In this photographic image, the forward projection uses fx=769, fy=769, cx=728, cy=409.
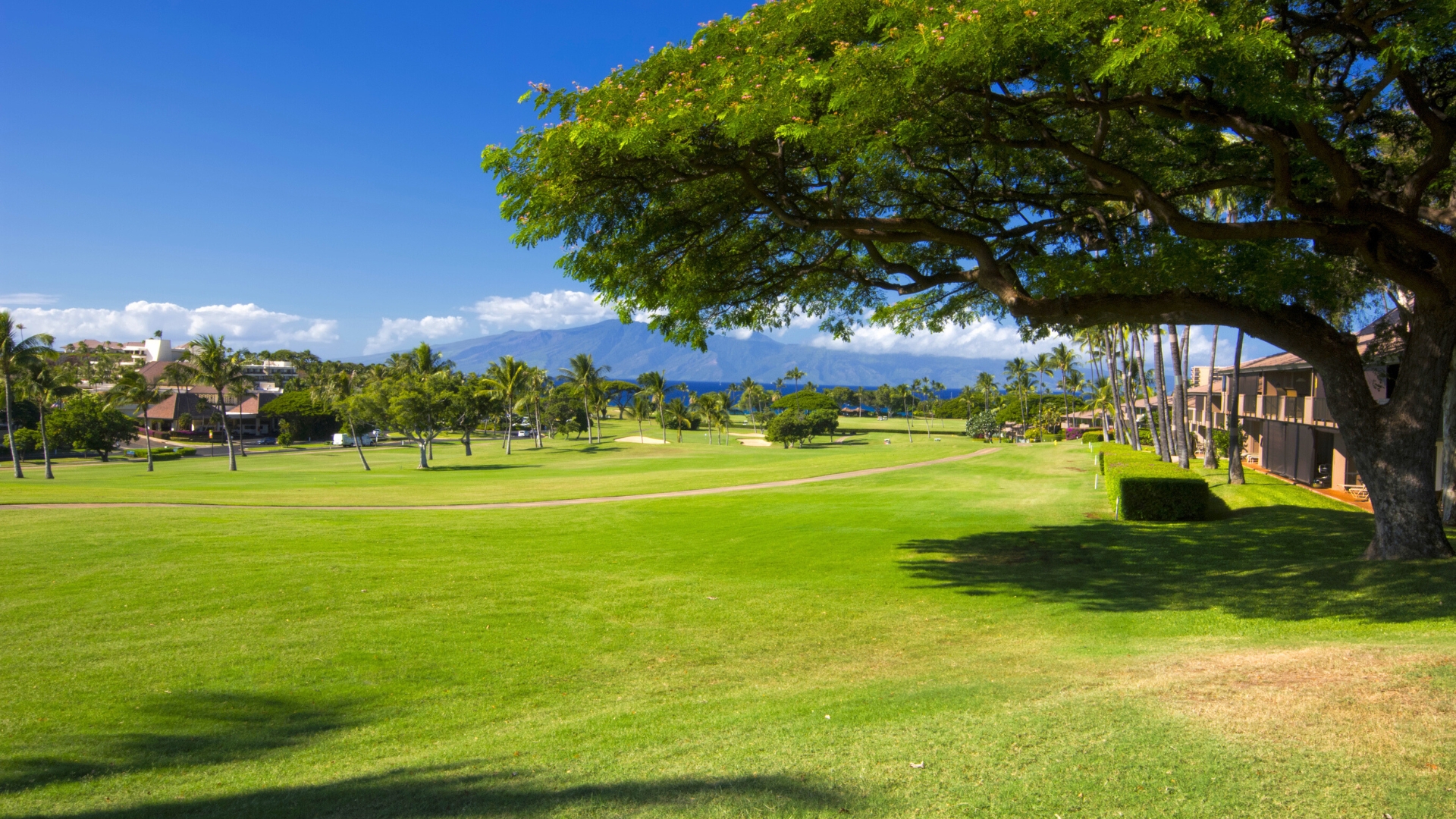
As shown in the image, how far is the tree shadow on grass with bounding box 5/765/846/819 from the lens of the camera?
184 inches

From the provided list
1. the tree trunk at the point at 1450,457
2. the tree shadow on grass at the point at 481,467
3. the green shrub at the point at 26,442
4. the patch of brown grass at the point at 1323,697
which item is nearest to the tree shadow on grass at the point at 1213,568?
the tree trunk at the point at 1450,457

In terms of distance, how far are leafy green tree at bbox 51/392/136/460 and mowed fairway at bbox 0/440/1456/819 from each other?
7210 centimetres

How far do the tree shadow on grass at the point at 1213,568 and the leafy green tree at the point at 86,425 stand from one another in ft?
280

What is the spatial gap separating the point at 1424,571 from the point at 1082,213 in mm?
7748

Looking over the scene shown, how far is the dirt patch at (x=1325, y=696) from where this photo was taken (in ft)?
17.1

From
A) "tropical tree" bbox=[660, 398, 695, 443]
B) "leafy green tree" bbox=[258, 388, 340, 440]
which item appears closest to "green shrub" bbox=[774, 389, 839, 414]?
"tropical tree" bbox=[660, 398, 695, 443]

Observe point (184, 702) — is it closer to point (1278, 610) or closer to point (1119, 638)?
point (1119, 638)

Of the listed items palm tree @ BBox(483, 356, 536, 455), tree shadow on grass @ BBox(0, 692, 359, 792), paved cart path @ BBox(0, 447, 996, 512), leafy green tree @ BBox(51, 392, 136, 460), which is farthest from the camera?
palm tree @ BBox(483, 356, 536, 455)

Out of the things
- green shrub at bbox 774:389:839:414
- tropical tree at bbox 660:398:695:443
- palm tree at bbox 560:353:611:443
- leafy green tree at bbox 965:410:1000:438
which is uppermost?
palm tree at bbox 560:353:611:443

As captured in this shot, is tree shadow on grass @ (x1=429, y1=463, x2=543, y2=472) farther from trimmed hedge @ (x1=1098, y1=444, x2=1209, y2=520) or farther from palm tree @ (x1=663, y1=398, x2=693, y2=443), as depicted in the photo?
palm tree @ (x1=663, y1=398, x2=693, y2=443)

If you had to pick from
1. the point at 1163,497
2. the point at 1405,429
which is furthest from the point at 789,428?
the point at 1405,429

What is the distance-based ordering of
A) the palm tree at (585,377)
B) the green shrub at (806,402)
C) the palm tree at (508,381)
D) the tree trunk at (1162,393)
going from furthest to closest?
1. the green shrub at (806,402)
2. the palm tree at (585,377)
3. the palm tree at (508,381)
4. the tree trunk at (1162,393)

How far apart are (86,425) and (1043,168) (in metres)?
91.5

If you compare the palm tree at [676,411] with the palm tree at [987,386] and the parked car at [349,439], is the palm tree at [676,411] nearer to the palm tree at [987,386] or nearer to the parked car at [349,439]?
the parked car at [349,439]
